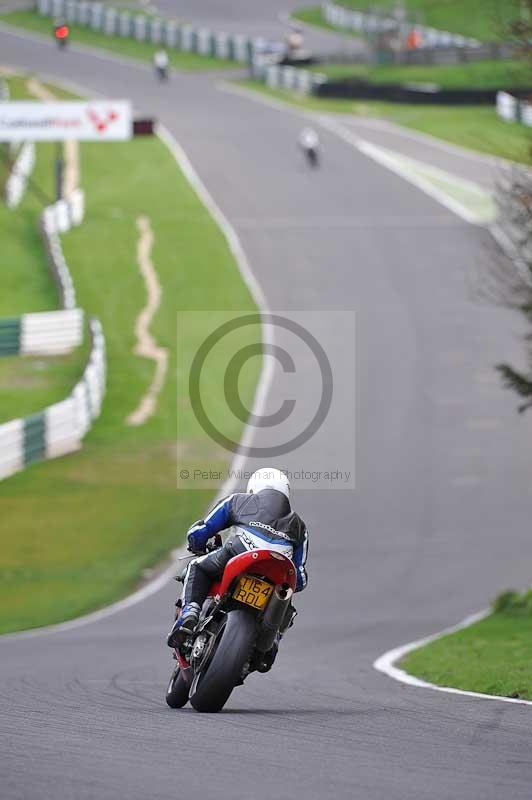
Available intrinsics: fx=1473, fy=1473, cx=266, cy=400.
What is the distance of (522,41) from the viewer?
54.6 feet

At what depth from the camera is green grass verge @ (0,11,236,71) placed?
74.3 metres

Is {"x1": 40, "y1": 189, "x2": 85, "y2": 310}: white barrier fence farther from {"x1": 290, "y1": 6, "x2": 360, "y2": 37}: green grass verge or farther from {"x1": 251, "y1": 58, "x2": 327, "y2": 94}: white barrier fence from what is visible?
{"x1": 290, "y1": 6, "x2": 360, "y2": 37}: green grass verge

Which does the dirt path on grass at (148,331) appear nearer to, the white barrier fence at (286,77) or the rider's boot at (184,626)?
the rider's boot at (184,626)

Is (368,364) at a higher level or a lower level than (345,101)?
higher

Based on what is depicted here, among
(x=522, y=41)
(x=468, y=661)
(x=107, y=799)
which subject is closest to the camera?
(x=107, y=799)

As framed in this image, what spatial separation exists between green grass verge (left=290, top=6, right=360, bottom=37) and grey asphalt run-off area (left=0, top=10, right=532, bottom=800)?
996 inches

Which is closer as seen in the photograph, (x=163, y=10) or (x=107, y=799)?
(x=107, y=799)

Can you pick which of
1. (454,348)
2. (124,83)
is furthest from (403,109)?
(454,348)

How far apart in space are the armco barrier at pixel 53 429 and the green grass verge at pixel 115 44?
4695 centimetres

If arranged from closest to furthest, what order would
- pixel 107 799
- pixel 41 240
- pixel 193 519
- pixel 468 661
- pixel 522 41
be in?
pixel 107 799 < pixel 468 661 < pixel 522 41 < pixel 193 519 < pixel 41 240

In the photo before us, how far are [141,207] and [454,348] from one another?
1607 cm

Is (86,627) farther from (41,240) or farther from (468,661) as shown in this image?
(41,240)

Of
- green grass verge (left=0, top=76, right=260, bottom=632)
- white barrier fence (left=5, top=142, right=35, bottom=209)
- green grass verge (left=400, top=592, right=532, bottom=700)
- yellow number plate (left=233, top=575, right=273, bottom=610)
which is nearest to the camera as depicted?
yellow number plate (left=233, top=575, right=273, bottom=610)
